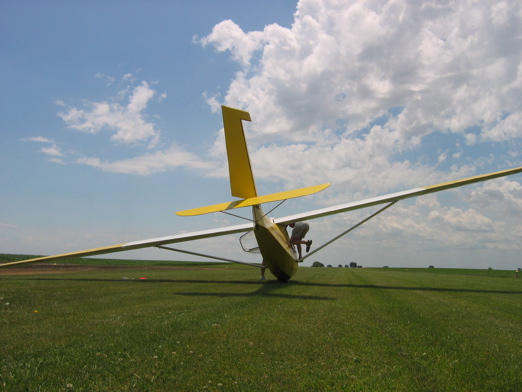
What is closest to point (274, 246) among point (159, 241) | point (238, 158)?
point (238, 158)

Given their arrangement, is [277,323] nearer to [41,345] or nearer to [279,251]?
[41,345]

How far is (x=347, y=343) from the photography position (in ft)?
17.6

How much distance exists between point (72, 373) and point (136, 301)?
5998mm

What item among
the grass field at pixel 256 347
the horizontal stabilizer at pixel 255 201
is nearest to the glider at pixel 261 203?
the horizontal stabilizer at pixel 255 201

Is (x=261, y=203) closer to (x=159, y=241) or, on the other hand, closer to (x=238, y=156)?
(x=238, y=156)

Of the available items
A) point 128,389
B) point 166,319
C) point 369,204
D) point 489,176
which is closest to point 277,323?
point 166,319

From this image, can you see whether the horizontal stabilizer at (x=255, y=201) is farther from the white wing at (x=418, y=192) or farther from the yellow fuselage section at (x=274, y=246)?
the white wing at (x=418, y=192)

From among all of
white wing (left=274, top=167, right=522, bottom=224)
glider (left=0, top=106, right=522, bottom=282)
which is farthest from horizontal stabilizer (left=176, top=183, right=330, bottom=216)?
white wing (left=274, top=167, right=522, bottom=224)

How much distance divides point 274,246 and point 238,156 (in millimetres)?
3316

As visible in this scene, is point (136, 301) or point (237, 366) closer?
point (237, 366)

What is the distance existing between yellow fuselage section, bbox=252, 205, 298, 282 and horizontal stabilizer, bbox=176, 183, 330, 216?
959 mm

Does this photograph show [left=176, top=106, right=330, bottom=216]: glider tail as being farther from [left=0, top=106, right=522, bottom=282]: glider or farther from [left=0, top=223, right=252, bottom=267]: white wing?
[left=0, top=223, right=252, bottom=267]: white wing

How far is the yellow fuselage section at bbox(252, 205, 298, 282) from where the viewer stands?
1270cm

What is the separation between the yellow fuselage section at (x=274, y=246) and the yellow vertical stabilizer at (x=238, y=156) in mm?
709
